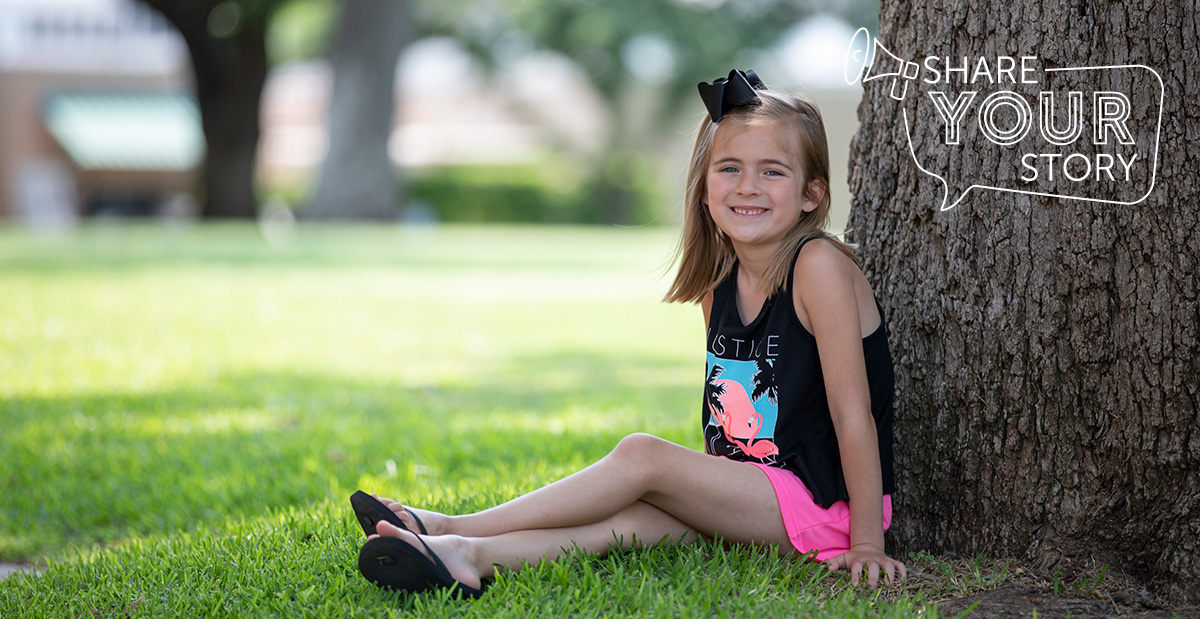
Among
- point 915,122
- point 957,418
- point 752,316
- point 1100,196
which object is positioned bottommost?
point 957,418

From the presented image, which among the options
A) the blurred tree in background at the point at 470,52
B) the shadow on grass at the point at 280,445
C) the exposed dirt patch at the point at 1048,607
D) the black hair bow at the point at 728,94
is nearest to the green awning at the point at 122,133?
the blurred tree in background at the point at 470,52

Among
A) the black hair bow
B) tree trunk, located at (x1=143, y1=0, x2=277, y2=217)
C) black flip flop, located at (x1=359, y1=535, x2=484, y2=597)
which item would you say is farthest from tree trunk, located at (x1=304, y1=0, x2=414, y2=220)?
black flip flop, located at (x1=359, y1=535, x2=484, y2=597)

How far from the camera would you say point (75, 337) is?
7.70 m

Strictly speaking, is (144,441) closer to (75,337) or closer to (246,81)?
(75,337)

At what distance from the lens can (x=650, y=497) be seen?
108 inches

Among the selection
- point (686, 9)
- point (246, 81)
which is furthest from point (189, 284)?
point (686, 9)

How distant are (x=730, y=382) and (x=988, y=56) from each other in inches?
41.0

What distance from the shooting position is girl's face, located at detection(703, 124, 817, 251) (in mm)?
2873

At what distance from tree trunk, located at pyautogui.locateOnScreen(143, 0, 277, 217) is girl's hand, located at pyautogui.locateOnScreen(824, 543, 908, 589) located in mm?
24757

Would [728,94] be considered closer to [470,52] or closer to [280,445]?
[280,445]

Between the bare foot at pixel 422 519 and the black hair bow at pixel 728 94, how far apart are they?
4.21ft

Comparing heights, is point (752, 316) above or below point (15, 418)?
above

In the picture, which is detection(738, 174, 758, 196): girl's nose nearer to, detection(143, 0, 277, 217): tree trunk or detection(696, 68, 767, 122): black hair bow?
detection(696, 68, 767, 122): black hair bow

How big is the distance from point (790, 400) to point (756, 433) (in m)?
0.13
